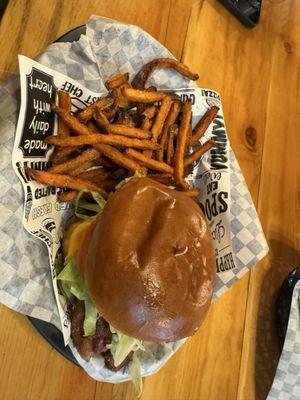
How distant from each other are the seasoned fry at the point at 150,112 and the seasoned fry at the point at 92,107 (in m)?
0.10

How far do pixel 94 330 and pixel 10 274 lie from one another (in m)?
0.27

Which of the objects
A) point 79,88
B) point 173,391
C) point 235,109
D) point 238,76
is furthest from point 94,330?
point 238,76

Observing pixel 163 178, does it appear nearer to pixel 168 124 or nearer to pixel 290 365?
pixel 168 124

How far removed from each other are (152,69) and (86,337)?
0.79 meters

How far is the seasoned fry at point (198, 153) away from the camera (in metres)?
1.28

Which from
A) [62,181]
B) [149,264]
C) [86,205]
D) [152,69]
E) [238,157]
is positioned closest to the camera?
[149,264]

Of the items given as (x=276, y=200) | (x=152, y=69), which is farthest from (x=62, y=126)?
(x=276, y=200)

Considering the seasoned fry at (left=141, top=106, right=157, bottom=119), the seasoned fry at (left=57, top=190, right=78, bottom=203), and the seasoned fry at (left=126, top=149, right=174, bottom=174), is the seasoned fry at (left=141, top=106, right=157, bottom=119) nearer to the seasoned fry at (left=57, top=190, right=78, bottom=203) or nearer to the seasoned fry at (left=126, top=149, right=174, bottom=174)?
the seasoned fry at (left=126, top=149, right=174, bottom=174)

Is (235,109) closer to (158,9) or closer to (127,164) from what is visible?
(158,9)

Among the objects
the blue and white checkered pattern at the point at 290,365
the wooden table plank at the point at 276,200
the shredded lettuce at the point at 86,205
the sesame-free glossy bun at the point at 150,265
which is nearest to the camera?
the sesame-free glossy bun at the point at 150,265

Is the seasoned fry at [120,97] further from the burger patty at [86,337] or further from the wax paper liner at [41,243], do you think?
the burger patty at [86,337]

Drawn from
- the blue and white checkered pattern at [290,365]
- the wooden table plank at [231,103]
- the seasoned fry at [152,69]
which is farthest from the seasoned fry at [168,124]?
the blue and white checkered pattern at [290,365]

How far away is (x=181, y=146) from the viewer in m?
1.22

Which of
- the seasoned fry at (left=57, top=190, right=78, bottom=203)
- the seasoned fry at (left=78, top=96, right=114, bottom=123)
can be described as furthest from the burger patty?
the seasoned fry at (left=78, top=96, right=114, bottom=123)
